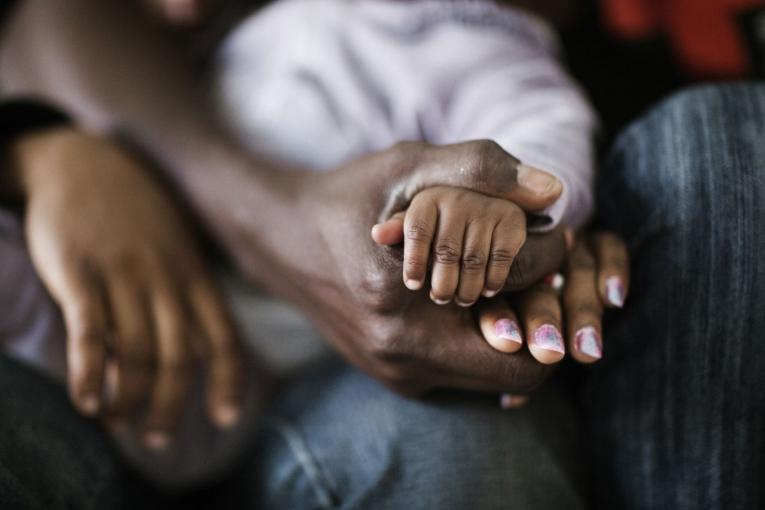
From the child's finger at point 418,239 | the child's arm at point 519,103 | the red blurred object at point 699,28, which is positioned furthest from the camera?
the red blurred object at point 699,28

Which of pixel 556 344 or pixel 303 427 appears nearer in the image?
pixel 556 344

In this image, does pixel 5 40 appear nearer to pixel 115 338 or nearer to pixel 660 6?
pixel 115 338

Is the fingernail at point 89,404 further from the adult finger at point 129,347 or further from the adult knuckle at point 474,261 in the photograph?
the adult knuckle at point 474,261

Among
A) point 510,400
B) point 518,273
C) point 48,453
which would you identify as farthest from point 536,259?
point 48,453

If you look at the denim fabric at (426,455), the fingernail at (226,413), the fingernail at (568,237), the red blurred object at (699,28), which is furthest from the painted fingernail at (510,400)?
the red blurred object at (699,28)

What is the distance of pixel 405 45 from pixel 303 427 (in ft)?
1.12

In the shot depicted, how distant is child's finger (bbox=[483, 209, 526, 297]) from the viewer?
0.33 meters

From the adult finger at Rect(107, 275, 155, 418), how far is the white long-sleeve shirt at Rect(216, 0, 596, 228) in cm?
17

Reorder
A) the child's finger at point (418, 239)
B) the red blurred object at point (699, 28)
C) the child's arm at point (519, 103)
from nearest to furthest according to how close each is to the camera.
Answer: the child's finger at point (418, 239) < the child's arm at point (519, 103) < the red blurred object at point (699, 28)

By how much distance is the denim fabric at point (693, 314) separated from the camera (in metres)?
0.41

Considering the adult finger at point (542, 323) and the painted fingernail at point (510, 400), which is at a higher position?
the adult finger at point (542, 323)

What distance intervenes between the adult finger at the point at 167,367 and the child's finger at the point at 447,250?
10.3 inches

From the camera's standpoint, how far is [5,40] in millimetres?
660

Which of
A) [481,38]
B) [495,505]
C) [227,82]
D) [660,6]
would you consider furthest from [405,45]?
[495,505]
